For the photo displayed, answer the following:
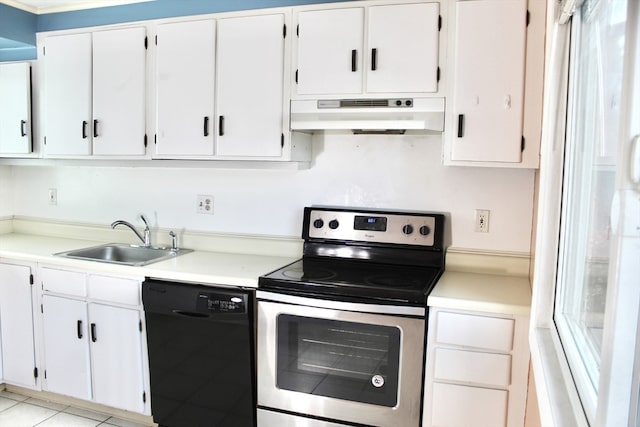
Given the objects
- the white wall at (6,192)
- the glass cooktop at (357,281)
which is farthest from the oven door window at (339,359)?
A: the white wall at (6,192)

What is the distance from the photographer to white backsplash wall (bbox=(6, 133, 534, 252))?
259 cm

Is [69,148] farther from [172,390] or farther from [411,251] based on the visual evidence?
[411,251]

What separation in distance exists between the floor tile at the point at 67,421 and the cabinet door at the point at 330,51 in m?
2.13

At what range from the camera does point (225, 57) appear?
2678 millimetres

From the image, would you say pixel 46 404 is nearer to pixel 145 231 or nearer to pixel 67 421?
pixel 67 421

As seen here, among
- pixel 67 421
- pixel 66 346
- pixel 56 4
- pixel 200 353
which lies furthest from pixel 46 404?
pixel 56 4

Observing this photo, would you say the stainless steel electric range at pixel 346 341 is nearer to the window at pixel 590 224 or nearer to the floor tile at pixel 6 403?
the window at pixel 590 224

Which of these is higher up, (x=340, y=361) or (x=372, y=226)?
(x=372, y=226)

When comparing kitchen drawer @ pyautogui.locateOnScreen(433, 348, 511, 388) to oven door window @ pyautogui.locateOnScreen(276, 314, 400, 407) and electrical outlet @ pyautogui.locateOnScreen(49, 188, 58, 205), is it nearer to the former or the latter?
oven door window @ pyautogui.locateOnScreen(276, 314, 400, 407)

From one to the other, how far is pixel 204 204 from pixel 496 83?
1.78 m

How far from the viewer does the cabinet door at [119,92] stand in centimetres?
287

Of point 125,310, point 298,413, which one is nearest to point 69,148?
point 125,310

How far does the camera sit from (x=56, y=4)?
3312mm

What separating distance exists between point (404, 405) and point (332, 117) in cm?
134
